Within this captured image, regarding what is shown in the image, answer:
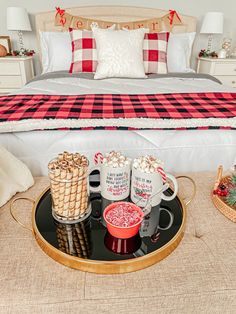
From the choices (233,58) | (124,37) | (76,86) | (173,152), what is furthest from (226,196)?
(233,58)

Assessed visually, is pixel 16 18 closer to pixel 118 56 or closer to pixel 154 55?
pixel 118 56

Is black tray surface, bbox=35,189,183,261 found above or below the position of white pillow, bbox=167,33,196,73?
below

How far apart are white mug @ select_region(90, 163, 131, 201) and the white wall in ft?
8.24

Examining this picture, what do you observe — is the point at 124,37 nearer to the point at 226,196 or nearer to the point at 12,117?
the point at 12,117

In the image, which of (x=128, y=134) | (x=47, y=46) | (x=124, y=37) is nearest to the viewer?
(x=128, y=134)

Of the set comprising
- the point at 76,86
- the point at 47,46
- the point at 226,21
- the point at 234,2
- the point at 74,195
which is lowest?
the point at 74,195

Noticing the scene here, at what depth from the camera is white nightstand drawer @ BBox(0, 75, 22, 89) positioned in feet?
8.48

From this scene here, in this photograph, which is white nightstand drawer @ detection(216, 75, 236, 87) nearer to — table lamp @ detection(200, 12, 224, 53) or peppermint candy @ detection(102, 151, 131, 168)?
table lamp @ detection(200, 12, 224, 53)

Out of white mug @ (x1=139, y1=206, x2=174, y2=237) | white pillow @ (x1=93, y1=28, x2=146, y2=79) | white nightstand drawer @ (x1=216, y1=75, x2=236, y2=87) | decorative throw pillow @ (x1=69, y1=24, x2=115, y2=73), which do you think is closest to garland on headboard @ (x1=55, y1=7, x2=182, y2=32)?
decorative throw pillow @ (x1=69, y1=24, x2=115, y2=73)

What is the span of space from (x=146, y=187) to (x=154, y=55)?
1719mm

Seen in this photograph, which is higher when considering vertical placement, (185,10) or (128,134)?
(185,10)

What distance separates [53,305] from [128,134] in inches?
28.6

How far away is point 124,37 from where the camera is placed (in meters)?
2.05

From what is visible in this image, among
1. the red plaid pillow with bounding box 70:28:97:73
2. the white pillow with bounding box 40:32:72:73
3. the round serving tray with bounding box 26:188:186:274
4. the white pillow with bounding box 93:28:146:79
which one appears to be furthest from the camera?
the white pillow with bounding box 40:32:72:73
